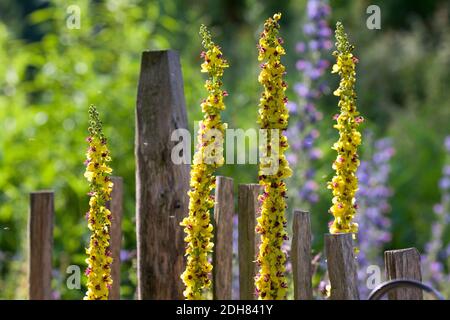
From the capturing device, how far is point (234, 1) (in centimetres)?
1288

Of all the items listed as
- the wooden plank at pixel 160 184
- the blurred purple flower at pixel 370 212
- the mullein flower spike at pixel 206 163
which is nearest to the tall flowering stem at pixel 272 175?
the mullein flower spike at pixel 206 163

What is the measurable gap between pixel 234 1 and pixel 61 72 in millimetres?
8461

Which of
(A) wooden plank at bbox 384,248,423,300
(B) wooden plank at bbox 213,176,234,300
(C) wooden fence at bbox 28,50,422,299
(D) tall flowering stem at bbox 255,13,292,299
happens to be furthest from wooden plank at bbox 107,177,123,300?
(A) wooden plank at bbox 384,248,423,300

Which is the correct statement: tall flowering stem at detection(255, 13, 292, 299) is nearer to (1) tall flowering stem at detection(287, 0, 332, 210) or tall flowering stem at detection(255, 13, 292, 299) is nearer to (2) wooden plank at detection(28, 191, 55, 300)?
(2) wooden plank at detection(28, 191, 55, 300)

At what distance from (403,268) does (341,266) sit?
169mm

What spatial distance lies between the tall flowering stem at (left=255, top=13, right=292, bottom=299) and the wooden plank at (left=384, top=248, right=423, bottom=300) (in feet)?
0.93

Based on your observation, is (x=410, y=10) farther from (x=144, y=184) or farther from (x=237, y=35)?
(x=144, y=184)

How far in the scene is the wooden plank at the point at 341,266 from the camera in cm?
168

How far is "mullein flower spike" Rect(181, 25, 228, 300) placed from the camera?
5.50 feet

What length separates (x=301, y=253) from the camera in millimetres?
1870

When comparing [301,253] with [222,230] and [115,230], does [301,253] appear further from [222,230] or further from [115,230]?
[115,230]

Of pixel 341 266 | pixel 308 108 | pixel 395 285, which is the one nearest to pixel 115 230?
pixel 341 266

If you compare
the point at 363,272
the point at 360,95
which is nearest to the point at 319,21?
the point at 363,272

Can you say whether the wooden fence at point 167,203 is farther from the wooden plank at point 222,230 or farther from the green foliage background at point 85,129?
the green foliage background at point 85,129
